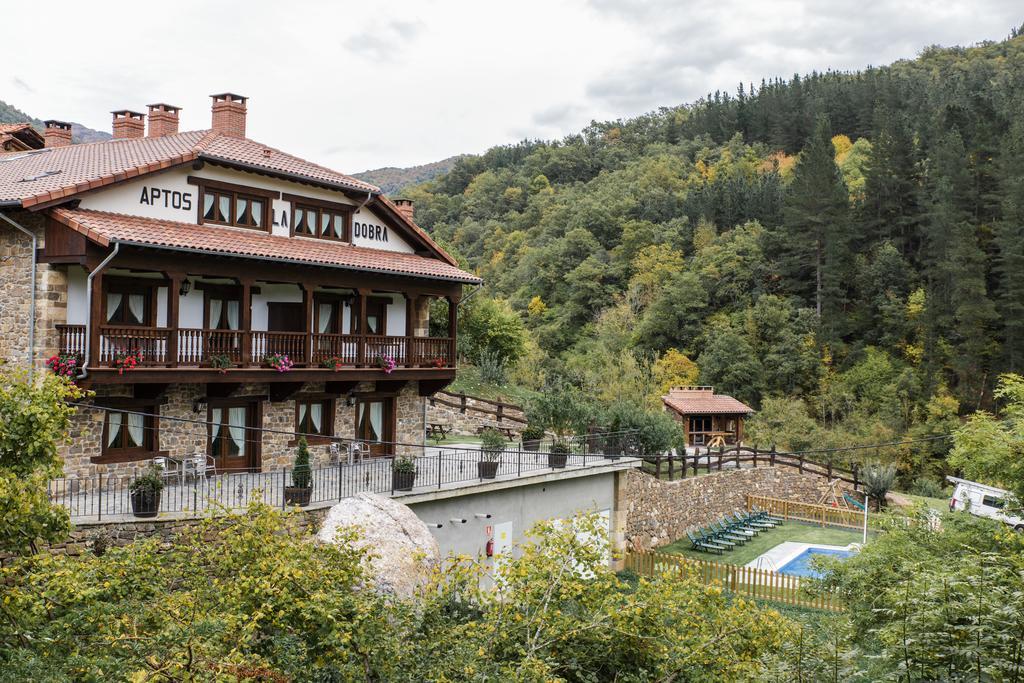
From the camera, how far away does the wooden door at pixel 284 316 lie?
69.1 feet

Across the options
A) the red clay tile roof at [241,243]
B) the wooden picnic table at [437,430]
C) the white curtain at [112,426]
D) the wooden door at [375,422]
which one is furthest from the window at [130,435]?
the wooden picnic table at [437,430]

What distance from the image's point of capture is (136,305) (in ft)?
60.3

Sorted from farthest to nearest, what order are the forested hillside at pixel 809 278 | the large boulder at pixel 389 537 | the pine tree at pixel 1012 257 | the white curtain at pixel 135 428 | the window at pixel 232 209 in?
1. the forested hillside at pixel 809 278
2. the pine tree at pixel 1012 257
3. the window at pixel 232 209
4. the white curtain at pixel 135 428
5. the large boulder at pixel 389 537

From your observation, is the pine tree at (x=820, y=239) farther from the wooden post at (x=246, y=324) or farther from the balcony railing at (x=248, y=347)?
the wooden post at (x=246, y=324)

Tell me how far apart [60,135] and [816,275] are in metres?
47.5

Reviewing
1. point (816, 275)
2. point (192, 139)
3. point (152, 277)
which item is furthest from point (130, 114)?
point (816, 275)

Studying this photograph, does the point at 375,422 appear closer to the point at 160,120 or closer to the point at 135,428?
the point at 135,428

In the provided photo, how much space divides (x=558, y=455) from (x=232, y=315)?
30.1 ft

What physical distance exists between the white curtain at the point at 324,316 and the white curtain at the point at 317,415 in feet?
6.52

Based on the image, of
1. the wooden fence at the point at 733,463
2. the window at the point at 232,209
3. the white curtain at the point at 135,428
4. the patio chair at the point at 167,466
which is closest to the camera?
the patio chair at the point at 167,466

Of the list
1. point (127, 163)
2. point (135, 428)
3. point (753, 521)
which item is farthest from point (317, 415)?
point (753, 521)

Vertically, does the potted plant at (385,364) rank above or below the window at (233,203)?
below

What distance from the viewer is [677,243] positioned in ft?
215

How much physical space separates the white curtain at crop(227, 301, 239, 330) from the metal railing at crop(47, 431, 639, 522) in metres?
3.44
